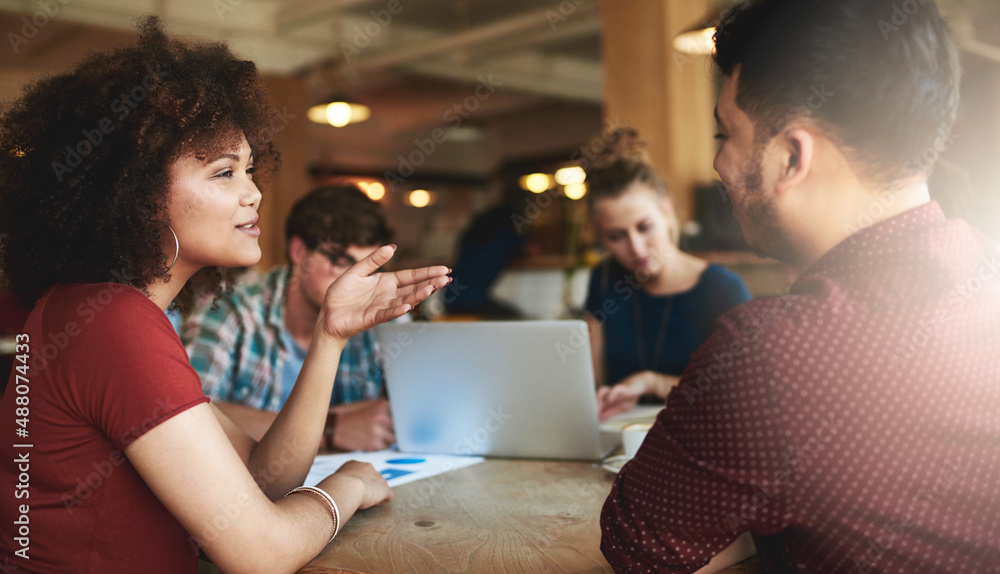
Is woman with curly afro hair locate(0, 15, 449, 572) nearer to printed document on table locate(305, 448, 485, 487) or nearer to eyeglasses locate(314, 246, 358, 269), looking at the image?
printed document on table locate(305, 448, 485, 487)

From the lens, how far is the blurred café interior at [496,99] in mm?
4875

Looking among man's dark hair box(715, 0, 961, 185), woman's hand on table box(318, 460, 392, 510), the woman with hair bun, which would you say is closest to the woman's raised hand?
woman's hand on table box(318, 460, 392, 510)

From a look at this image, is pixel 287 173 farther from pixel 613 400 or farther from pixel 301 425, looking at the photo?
pixel 301 425

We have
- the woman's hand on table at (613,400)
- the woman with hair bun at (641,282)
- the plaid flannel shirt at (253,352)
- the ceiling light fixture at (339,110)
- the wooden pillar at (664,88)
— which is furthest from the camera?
the ceiling light fixture at (339,110)

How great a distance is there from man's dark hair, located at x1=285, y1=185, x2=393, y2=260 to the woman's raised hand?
77 cm

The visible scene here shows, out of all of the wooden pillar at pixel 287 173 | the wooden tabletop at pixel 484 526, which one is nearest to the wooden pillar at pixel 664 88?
the wooden tabletop at pixel 484 526

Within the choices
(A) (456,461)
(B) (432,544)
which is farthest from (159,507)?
(A) (456,461)

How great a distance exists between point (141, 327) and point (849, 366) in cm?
87

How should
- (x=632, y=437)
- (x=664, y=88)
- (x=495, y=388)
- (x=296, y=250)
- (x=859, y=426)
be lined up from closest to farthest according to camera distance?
1. (x=859, y=426)
2. (x=632, y=437)
3. (x=495, y=388)
4. (x=296, y=250)
5. (x=664, y=88)

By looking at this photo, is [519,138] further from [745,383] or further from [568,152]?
[745,383]

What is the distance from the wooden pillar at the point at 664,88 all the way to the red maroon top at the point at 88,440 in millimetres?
4213

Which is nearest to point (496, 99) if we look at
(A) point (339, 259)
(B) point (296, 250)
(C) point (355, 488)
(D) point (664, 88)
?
(D) point (664, 88)

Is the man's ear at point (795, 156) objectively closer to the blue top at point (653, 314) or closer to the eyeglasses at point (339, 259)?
the eyeglasses at point (339, 259)

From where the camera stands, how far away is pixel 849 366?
776 millimetres
